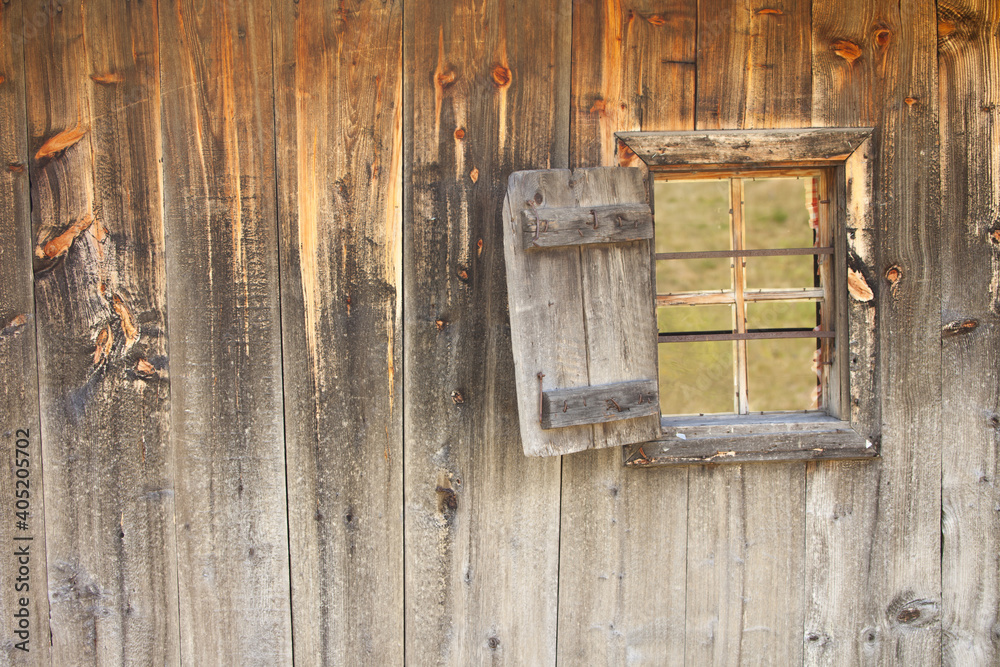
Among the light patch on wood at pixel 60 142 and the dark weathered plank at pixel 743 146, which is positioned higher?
the light patch on wood at pixel 60 142

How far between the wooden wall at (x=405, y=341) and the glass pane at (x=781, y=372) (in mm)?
214

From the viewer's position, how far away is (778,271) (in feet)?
6.93

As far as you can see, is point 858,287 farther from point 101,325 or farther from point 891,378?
point 101,325

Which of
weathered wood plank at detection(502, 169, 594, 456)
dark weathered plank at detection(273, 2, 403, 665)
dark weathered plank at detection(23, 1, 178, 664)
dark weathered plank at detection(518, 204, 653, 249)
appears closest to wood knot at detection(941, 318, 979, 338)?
dark weathered plank at detection(518, 204, 653, 249)

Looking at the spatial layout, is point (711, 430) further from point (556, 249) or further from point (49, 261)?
point (49, 261)

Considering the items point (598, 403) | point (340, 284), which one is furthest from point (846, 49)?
point (340, 284)

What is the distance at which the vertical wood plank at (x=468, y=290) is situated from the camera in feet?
5.57

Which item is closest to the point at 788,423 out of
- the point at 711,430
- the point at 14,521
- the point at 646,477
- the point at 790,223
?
the point at 711,430

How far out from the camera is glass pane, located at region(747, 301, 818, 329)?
1.92m

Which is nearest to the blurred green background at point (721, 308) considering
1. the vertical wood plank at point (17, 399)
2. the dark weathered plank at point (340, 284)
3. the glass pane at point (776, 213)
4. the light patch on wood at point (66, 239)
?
the glass pane at point (776, 213)

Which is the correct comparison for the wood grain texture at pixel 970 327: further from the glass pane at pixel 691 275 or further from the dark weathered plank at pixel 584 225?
the dark weathered plank at pixel 584 225

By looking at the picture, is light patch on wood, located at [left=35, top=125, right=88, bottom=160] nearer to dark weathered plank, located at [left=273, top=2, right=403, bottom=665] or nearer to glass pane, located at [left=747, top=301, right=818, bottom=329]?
dark weathered plank, located at [left=273, top=2, right=403, bottom=665]

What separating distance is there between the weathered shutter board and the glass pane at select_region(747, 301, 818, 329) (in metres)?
0.51

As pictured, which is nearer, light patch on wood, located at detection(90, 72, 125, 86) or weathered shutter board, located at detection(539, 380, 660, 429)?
weathered shutter board, located at detection(539, 380, 660, 429)
